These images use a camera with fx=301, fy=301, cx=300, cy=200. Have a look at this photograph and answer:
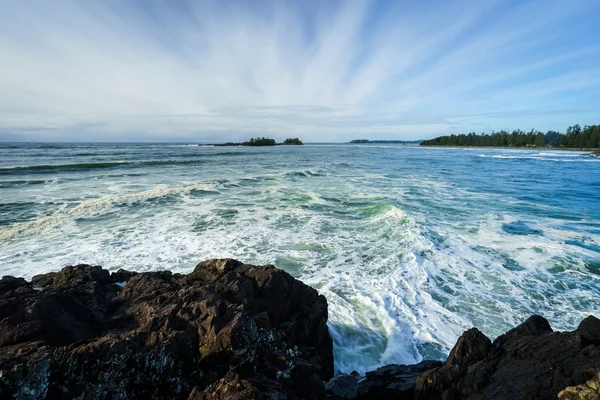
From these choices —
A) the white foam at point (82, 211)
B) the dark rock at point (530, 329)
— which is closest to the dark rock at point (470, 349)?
the dark rock at point (530, 329)

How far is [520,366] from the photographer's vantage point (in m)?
3.79

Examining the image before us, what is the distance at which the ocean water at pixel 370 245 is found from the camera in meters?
7.12

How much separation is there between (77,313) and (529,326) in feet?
23.2

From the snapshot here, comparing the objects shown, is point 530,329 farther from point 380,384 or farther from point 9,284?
point 9,284

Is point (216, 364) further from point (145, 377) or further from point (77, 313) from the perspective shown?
point (77, 313)

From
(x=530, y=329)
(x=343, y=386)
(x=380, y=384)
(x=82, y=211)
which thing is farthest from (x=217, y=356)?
(x=82, y=211)

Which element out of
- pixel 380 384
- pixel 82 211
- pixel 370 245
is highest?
pixel 82 211

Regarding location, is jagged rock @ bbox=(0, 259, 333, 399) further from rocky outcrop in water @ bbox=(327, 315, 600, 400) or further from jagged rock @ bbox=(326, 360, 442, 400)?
rocky outcrop in water @ bbox=(327, 315, 600, 400)

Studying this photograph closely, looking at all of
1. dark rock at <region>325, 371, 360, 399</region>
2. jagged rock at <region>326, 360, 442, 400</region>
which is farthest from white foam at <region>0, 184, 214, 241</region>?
jagged rock at <region>326, 360, 442, 400</region>

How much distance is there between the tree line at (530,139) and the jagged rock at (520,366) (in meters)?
125

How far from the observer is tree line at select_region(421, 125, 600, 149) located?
96.7 metres

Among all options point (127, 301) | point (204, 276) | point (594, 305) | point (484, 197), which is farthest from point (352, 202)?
point (127, 301)

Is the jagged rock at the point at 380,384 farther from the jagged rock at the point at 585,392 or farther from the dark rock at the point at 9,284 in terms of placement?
the dark rock at the point at 9,284

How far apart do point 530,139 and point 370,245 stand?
147 m
